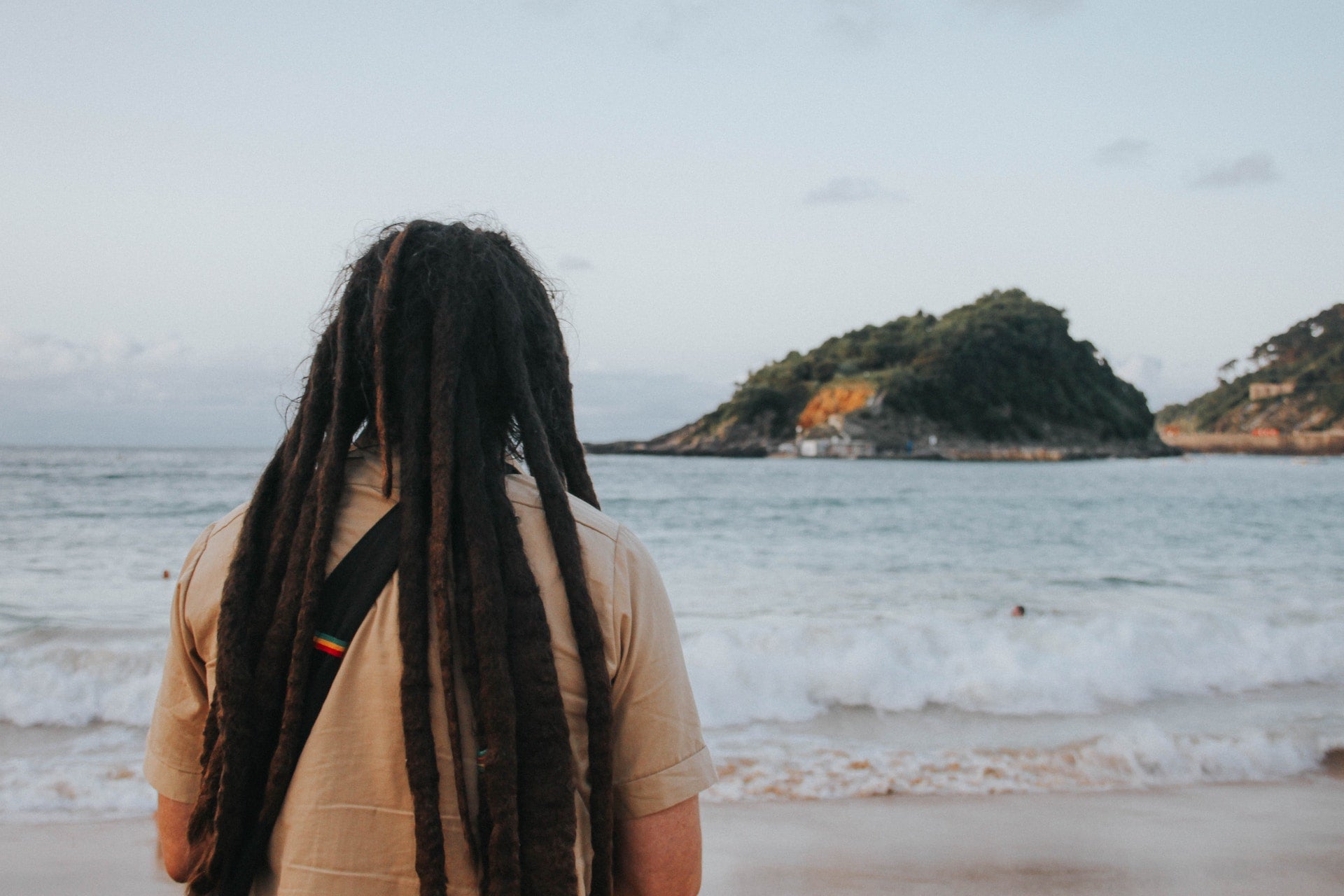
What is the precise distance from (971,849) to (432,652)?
3.12 m

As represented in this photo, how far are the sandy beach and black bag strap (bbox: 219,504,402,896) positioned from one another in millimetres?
2488

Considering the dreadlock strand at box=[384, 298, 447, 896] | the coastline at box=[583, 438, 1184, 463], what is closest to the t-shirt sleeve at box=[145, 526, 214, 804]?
the dreadlock strand at box=[384, 298, 447, 896]

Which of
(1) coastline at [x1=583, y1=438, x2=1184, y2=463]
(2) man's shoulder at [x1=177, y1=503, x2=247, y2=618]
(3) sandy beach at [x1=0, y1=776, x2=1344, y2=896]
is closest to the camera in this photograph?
(2) man's shoulder at [x1=177, y1=503, x2=247, y2=618]

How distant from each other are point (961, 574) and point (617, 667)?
1227cm

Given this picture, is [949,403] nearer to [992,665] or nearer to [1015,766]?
[992,665]

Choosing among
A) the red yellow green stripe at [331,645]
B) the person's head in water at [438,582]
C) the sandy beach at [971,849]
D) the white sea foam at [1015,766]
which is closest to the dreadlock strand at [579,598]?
the person's head in water at [438,582]

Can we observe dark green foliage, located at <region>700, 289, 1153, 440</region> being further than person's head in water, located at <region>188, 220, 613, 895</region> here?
Yes

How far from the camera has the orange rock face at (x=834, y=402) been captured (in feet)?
267

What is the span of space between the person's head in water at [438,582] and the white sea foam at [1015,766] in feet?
10.4

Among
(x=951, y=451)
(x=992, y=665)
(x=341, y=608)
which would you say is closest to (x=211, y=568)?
(x=341, y=608)

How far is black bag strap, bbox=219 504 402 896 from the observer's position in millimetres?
1091

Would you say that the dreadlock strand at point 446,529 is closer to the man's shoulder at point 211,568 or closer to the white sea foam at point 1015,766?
the man's shoulder at point 211,568

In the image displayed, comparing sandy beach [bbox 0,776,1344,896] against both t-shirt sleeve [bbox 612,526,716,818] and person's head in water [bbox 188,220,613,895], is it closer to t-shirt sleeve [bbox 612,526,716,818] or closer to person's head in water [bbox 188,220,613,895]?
t-shirt sleeve [bbox 612,526,716,818]

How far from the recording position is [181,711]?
4.00 ft
